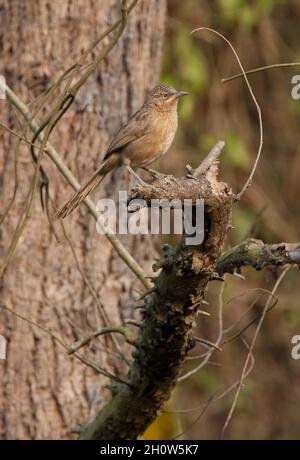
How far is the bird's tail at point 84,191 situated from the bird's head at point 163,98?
403 mm

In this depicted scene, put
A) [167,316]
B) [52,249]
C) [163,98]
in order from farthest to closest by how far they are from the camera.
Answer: [52,249] → [163,98] → [167,316]

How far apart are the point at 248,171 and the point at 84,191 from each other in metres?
5.08

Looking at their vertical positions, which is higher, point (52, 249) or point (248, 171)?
point (248, 171)

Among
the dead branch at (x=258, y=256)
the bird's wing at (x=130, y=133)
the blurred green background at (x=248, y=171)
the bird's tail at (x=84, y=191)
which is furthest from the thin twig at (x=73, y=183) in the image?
the blurred green background at (x=248, y=171)

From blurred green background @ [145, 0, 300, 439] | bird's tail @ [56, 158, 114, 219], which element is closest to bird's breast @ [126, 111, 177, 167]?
bird's tail @ [56, 158, 114, 219]

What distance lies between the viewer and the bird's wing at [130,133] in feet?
15.2

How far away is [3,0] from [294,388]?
19.9ft

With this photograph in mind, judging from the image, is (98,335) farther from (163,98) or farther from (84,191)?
(163,98)

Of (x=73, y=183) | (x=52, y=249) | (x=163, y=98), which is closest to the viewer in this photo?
(x=73, y=183)

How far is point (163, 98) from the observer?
192 inches

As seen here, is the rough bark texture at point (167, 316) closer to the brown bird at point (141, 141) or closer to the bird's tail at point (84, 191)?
the bird's tail at point (84, 191)

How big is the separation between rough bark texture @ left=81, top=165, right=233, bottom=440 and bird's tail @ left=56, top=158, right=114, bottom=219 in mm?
627

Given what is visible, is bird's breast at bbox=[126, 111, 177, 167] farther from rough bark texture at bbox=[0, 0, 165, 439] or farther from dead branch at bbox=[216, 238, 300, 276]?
dead branch at bbox=[216, 238, 300, 276]

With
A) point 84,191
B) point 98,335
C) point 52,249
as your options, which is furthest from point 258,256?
point 52,249
